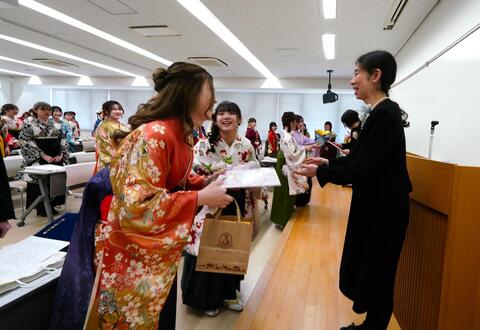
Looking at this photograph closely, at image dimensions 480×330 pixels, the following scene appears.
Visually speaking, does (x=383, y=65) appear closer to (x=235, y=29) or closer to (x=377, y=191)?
(x=377, y=191)

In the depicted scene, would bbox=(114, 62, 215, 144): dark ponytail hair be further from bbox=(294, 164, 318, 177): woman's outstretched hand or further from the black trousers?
bbox=(294, 164, 318, 177): woman's outstretched hand

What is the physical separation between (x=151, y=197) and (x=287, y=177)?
336 centimetres

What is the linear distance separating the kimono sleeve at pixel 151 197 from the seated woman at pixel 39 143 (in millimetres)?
3946

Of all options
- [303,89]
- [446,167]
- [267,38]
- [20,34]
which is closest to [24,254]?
[446,167]

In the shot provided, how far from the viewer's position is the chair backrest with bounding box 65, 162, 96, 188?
355 centimetres

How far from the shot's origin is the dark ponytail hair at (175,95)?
3.61 ft

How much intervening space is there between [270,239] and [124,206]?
3.09 m

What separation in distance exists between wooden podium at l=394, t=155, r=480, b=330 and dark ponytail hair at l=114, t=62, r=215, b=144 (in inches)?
41.7

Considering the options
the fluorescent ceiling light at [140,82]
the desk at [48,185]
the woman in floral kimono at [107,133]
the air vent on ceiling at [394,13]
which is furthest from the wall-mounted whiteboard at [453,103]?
the fluorescent ceiling light at [140,82]

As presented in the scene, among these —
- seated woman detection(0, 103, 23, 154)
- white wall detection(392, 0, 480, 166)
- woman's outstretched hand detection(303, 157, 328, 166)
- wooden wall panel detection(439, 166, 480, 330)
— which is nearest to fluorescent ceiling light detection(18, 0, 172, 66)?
seated woman detection(0, 103, 23, 154)

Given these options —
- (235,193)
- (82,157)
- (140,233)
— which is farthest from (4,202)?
(82,157)

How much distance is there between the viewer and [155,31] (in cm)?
529

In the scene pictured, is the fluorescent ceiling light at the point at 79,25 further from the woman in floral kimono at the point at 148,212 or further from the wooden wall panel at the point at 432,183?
the wooden wall panel at the point at 432,183

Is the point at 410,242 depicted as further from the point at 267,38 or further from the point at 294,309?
the point at 267,38
